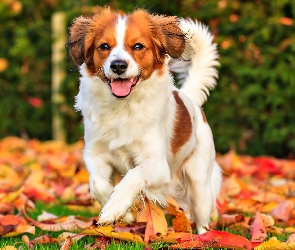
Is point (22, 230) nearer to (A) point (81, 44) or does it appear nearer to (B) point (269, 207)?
(A) point (81, 44)

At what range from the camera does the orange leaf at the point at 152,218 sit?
349cm

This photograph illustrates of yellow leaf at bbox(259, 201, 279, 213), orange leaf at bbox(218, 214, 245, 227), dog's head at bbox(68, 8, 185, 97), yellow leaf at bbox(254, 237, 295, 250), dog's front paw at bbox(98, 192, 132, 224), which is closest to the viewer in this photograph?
yellow leaf at bbox(254, 237, 295, 250)

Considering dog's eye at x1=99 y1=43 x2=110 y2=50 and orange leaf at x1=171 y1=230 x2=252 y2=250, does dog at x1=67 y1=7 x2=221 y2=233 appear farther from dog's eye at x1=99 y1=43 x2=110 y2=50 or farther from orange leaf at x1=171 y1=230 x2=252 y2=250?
orange leaf at x1=171 y1=230 x2=252 y2=250

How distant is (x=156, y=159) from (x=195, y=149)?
0.58 meters

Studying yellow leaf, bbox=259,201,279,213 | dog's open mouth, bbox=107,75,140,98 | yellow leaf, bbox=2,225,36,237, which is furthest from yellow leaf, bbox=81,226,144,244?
yellow leaf, bbox=259,201,279,213

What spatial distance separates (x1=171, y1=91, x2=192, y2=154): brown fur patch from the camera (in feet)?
13.5

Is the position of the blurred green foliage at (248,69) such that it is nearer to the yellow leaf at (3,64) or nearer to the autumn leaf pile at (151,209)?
the autumn leaf pile at (151,209)

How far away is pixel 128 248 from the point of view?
3.17 metres

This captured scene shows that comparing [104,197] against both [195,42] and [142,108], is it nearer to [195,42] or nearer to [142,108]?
[142,108]

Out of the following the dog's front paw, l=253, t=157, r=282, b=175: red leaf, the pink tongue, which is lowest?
l=253, t=157, r=282, b=175: red leaf

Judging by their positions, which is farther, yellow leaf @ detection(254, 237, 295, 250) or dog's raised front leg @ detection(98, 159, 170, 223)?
dog's raised front leg @ detection(98, 159, 170, 223)

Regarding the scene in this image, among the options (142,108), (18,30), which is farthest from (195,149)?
(18,30)

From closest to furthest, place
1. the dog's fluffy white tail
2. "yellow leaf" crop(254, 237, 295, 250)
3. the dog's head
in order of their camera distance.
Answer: "yellow leaf" crop(254, 237, 295, 250)
the dog's head
the dog's fluffy white tail

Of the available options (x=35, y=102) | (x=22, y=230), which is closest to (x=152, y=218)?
(x=22, y=230)
